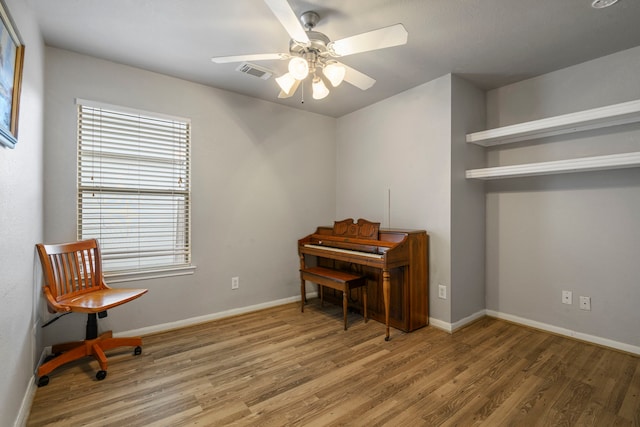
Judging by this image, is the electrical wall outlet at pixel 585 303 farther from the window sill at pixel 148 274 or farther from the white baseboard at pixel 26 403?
the white baseboard at pixel 26 403

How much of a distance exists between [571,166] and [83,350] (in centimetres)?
397

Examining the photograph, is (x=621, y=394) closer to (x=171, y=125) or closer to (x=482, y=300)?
(x=482, y=300)

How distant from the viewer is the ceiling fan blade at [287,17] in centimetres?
141

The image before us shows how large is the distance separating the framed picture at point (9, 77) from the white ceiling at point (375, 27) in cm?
64

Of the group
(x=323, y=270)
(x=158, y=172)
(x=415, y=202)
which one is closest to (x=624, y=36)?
(x=415, y=202)

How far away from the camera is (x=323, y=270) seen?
10.9 feet

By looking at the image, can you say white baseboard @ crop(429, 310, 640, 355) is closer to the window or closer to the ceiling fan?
the ceiling fan

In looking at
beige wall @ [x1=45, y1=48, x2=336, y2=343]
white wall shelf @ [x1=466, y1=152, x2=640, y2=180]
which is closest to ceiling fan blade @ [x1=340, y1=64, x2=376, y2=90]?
white wall shelf @ [x1=466, y1=152, x2=640, y2=180]

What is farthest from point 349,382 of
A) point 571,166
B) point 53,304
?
point 571,166

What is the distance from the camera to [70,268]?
89.0 inches

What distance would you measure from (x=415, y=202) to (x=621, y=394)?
6.56 feet

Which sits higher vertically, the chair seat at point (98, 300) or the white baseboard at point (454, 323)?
the chair seat at point (98, 300)

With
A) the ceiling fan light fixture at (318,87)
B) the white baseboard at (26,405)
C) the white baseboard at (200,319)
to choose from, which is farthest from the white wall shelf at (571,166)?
the white baseboard at (26,405)

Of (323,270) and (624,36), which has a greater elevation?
(624,36)
